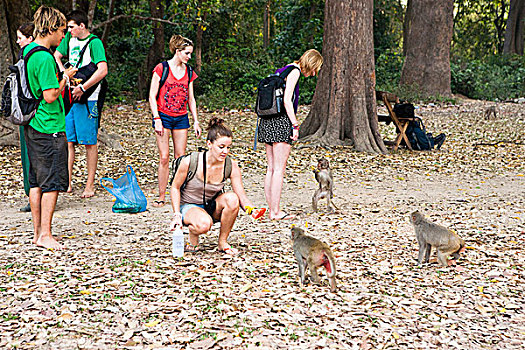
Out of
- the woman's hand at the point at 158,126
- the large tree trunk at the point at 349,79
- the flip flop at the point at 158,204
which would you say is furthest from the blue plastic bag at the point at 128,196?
the large tree trunk at the point at 349,79

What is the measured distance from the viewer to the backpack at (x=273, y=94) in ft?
20.0

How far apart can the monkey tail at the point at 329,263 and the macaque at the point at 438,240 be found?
1054 mm

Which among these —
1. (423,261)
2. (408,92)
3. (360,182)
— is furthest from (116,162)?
(408,92)

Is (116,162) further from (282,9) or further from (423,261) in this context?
(282,9)

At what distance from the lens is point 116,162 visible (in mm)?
10133

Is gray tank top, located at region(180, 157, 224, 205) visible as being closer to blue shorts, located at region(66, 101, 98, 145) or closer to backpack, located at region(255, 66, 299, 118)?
backpack, located at region(255, 66, 299, 118)

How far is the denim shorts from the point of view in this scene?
16.3 ft

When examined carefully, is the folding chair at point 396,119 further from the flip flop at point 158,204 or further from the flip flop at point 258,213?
the flip flop at point 258,213

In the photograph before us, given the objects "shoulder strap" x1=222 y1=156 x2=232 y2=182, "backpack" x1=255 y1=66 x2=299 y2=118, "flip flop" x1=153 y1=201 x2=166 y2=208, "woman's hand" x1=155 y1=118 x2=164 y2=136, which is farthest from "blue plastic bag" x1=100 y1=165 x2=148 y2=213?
"shoulder strap" x1=222 y1=156 x2=232 y2=182

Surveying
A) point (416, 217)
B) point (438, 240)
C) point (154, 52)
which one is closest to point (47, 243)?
point (416, 217)

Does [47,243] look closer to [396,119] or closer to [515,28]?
[396,119]

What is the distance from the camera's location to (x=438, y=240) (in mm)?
4832

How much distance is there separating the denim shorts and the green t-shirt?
7 cm

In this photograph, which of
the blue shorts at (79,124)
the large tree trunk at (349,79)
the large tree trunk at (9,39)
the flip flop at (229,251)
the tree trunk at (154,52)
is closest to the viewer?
the flip flop at (229,251)
